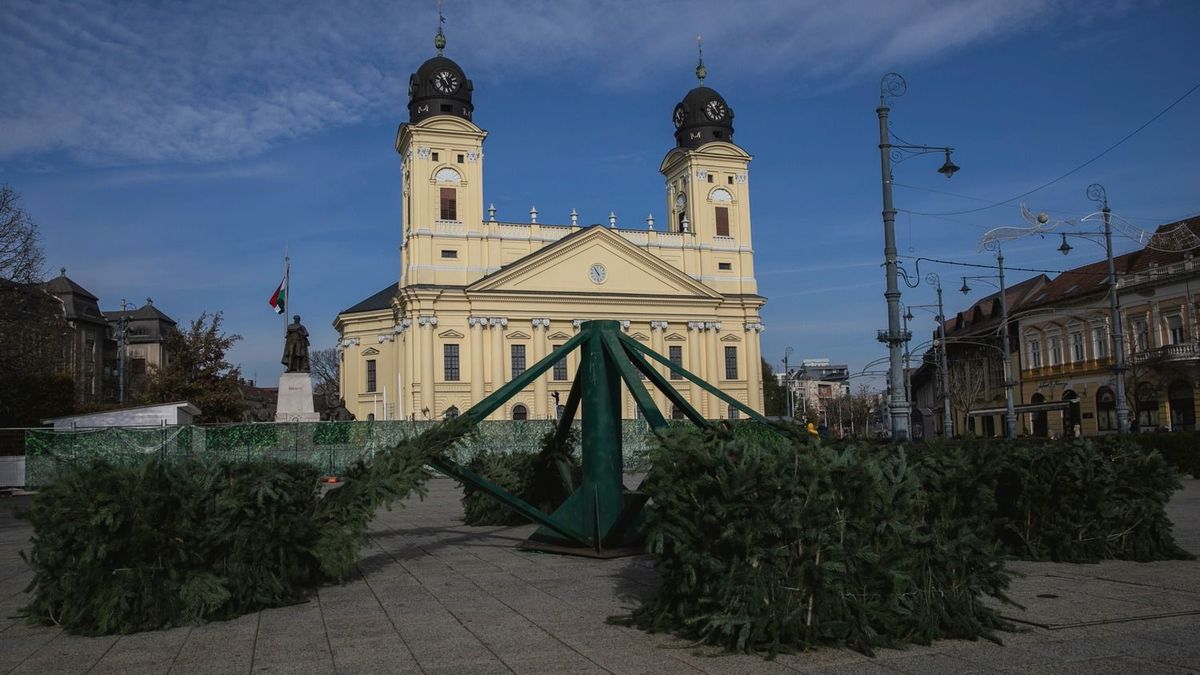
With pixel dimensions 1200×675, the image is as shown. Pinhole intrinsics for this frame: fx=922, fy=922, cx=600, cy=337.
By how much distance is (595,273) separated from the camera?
65.6m

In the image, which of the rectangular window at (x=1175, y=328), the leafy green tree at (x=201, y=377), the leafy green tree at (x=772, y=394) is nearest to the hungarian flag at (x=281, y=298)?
the leafy green tree at (x=201, y=377)

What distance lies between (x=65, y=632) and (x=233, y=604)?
53.6 inches

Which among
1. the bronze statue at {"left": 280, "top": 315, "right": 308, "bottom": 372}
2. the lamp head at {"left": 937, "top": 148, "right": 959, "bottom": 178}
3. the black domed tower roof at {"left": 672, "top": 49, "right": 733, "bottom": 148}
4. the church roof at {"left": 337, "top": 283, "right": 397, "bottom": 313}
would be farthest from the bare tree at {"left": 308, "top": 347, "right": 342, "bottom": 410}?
the lamp head at {"left": 937, "top": 148, "right": 959, "bottom": 178}

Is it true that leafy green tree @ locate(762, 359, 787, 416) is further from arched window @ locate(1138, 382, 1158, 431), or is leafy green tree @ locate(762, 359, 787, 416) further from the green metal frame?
the green metal frame

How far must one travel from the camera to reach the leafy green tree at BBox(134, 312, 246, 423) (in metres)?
45.3

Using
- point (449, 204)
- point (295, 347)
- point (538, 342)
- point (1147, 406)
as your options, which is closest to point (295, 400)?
point (295, 347)

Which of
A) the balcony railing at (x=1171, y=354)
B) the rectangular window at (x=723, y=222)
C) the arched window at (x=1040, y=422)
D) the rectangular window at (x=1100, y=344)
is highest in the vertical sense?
the rectangular window at (x=723, y=222)

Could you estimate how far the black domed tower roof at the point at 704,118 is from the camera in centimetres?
6988

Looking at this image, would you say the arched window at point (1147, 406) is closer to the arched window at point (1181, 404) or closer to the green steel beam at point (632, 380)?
the arched window at point (1181, 404)

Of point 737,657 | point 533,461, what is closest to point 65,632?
point 737,657

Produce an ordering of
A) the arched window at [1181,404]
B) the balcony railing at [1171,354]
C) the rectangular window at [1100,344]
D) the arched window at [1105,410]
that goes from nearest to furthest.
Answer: the balcony railing at [1171,354] < the arched window at [1181,404] < the arched window at [1105,410] < the rectangular window at [1100,344]

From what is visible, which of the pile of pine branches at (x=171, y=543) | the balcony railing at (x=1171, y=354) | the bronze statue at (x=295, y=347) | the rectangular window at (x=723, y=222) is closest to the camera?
the pile of pine branches at (x=171, y=543)

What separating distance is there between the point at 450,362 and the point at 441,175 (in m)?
12.6

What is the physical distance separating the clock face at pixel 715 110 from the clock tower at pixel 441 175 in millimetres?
18032
